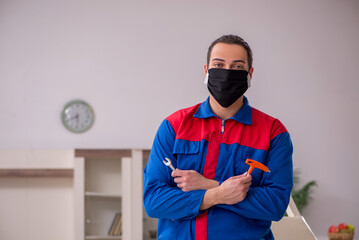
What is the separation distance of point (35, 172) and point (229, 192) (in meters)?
4.13

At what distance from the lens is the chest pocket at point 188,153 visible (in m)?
1.61

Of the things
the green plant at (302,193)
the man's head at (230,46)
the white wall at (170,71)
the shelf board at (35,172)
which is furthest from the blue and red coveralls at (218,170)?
the green plant at (302,193)

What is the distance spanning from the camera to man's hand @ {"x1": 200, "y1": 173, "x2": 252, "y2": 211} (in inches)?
60.2

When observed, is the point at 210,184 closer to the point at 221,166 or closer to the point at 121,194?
the point at 221,166

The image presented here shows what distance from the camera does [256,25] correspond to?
18.9 feet

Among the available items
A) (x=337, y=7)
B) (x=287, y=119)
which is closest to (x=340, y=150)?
(x=287, y=119)

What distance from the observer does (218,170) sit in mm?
1617

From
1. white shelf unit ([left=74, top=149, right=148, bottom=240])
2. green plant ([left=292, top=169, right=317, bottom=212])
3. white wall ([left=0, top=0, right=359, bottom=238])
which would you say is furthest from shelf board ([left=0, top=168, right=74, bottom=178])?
green plant ([left=292, top=169, right=317, bottom=212])

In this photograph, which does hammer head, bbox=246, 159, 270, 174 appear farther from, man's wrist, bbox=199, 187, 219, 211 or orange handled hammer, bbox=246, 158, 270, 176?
man's wrist, bbox=199, 187, 219, 211

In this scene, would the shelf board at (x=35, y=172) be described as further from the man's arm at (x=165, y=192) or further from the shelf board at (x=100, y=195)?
the man's arm at (x=165, y=192)

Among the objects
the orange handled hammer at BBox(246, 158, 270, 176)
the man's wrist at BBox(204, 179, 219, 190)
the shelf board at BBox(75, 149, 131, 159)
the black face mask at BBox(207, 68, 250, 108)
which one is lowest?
the shelf board at BBox(75, 149, 131, 159)

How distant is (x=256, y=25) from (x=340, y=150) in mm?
1747

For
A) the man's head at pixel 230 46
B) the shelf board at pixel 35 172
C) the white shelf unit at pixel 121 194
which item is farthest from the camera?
the shelf board at pixel 35 172

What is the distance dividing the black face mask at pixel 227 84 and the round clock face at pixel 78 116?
13.1 ft
